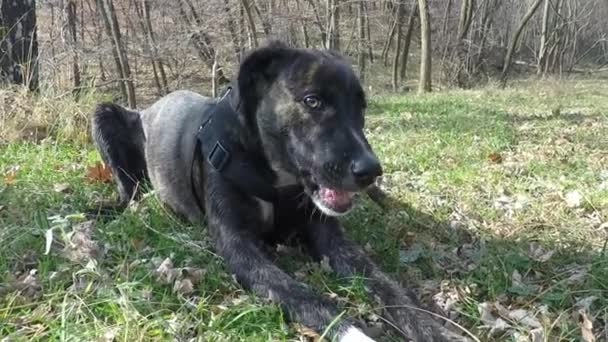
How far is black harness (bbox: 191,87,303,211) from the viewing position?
3066mm

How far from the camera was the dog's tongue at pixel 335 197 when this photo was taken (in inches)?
111

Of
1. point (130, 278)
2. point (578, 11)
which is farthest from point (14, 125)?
point (578, 11)

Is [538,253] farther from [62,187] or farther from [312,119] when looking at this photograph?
A: [62,187]

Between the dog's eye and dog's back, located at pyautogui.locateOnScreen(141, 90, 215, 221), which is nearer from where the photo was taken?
the dog's eye

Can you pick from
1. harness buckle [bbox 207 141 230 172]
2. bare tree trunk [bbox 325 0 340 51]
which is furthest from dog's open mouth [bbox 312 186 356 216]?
bare tree trunk [bbox 325 0 340 51]

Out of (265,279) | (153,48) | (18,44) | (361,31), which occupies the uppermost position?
(18,44)

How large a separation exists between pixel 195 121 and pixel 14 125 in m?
2.85

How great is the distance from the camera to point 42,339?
2084mm

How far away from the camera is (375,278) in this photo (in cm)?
272

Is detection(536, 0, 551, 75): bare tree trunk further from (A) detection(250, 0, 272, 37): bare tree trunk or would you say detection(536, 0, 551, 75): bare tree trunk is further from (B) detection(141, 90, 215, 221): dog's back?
(B) detection(141, 90, 215, 221): dog's back

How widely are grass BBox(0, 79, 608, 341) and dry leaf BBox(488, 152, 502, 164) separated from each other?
2 cm

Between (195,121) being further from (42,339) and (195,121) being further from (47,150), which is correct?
(47,150)

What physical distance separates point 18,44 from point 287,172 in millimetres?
5103

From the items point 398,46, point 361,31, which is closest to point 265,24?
point 361,31
